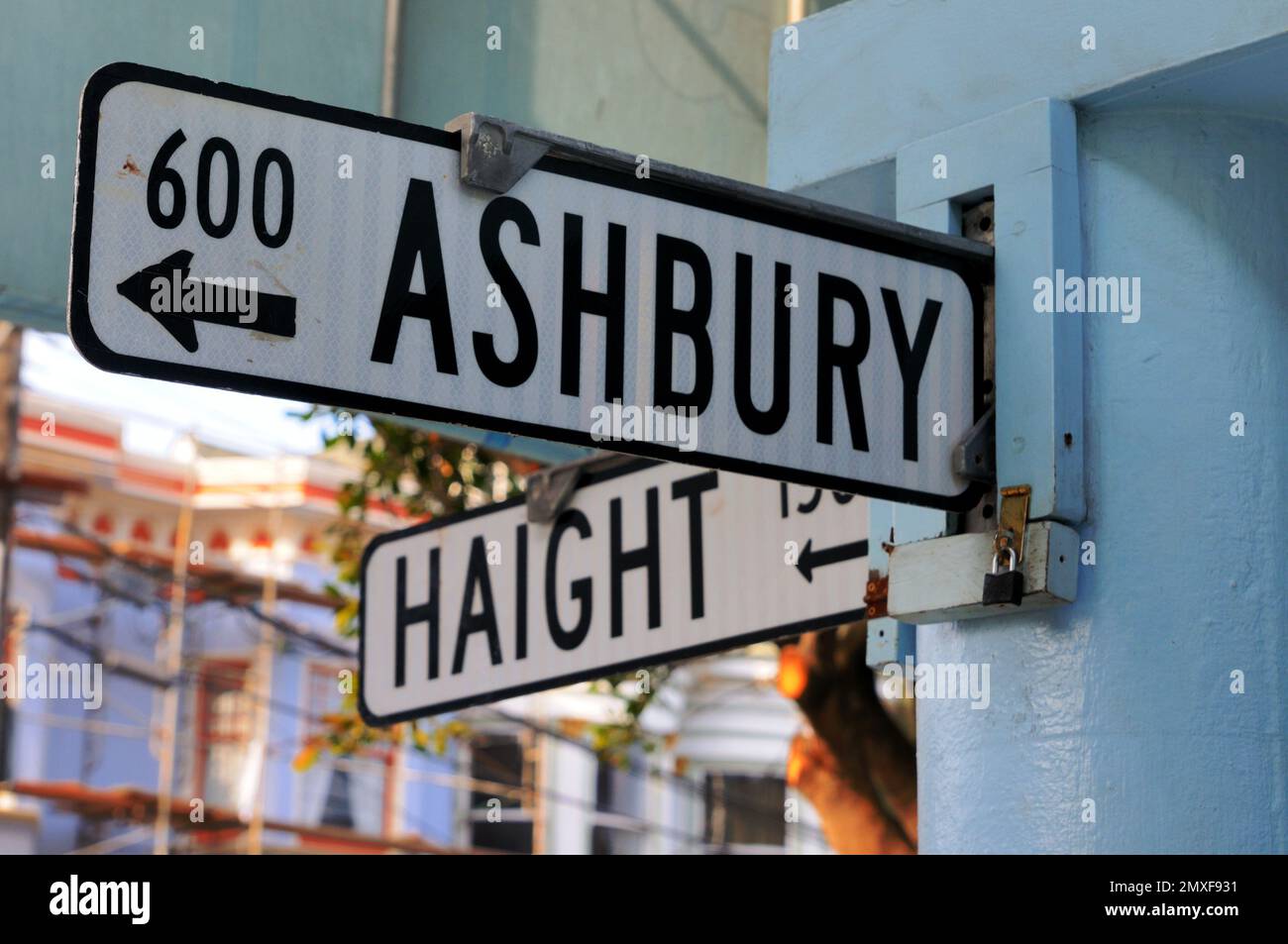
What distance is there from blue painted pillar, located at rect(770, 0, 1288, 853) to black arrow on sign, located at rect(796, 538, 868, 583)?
0.44 m

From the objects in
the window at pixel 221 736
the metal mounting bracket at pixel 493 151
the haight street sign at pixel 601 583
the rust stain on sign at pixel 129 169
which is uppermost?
the window at pixel 221 736

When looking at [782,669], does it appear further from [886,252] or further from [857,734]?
[886,252]

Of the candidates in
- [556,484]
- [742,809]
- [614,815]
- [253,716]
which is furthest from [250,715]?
[556,484]

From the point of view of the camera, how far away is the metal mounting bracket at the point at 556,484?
13.0 feet

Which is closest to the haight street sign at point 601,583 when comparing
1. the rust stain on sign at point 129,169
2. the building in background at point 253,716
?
the rust stain on sign at point 129,169

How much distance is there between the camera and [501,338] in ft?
8.15

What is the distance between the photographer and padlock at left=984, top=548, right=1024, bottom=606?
2.81 m

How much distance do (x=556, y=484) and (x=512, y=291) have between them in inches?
60.4

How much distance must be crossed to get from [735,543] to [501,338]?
1.32 m

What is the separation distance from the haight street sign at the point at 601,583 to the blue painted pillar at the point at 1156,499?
558mm

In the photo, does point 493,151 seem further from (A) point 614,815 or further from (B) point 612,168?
(A) point 614,815

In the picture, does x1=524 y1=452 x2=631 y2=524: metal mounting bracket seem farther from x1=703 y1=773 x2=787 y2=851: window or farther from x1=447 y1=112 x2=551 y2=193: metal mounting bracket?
x1=703 y1=773 x2=787 y2=851: window

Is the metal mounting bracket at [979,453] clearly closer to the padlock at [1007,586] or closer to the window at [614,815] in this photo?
the padlock at [1007,586]
